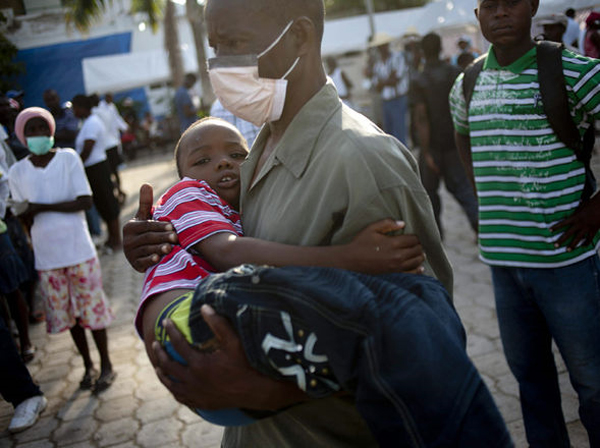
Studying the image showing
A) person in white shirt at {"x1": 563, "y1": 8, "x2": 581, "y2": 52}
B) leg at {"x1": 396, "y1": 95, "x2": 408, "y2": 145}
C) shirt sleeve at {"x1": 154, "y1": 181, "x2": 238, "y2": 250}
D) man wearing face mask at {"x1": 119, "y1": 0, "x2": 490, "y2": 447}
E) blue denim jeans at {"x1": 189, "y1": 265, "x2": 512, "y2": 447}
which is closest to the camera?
blue denim jeans at {"x1": 189, "y1": 265, "x2": 512, "y2": 447}

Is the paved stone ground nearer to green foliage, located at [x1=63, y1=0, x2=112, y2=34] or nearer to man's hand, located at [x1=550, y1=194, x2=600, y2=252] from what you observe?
man's hand, located at [x1=550, y1=194, x2=600, y2=252]

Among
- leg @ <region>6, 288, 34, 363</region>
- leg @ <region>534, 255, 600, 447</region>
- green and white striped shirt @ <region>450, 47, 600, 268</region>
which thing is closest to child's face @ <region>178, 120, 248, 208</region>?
green and white striped shirt @ <region>450, 47, 600, 268</region>

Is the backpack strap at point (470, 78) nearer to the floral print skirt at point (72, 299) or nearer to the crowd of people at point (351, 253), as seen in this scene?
the crowd of people at point (351, 253)

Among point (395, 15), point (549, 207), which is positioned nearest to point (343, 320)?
point (549, 207)

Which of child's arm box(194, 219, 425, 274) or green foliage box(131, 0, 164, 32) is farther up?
green foliage box(131, 0, 164, 32)

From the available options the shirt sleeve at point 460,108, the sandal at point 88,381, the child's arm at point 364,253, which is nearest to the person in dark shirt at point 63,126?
the sandal at point 88,381

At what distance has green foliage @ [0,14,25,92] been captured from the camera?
4531 millimetres

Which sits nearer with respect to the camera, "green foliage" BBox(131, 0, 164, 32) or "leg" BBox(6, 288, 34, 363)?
"leg" BBox(6, 288, 34, 363)

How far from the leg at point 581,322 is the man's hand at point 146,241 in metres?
1.62

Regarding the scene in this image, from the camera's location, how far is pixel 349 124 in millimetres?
1334

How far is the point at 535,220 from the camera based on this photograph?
233cm

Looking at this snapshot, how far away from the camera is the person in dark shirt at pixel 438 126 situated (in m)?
5.72

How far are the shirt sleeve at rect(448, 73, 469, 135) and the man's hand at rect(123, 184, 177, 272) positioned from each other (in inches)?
67.9

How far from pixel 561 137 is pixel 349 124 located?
131 cm
